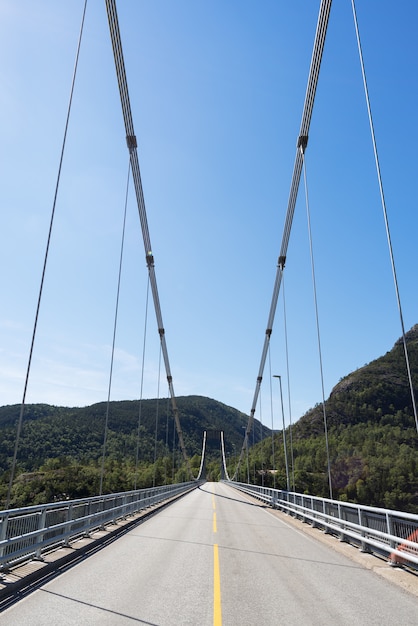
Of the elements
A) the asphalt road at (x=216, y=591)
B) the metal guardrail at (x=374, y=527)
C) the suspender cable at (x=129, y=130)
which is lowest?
the asphalt road at (x=216, y=591)

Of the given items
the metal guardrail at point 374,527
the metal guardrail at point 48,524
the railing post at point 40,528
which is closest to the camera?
the metal guardrail at point 48,524

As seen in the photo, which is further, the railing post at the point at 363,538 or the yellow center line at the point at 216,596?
the railing post at the point at 363,538

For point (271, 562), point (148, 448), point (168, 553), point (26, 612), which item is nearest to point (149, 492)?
point (168, 553)

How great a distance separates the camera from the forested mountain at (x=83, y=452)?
70.7 metres

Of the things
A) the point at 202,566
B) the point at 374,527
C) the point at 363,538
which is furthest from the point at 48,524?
the point at 374,527

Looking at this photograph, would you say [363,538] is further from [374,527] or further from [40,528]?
[40,528]

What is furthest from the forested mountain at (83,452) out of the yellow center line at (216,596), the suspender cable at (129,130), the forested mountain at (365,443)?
the yellow center line at (216,596)

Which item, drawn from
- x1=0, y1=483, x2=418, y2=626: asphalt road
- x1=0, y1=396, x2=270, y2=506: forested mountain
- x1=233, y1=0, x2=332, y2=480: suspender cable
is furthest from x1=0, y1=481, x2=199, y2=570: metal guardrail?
x1=0, y1=396, x2=270, y2=506: forested mountain

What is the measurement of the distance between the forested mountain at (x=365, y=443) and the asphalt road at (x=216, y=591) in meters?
53.2

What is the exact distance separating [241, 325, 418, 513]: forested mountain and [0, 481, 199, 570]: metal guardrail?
49.6 metres

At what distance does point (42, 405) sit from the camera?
167 meters

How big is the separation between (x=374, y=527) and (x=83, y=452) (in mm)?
121892

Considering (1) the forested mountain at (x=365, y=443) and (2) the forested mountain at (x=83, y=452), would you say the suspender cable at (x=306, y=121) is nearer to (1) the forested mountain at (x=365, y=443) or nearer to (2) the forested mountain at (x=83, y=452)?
(2) the forested mountain at (x=83, y=452)

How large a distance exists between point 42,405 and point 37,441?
51.6 metres
